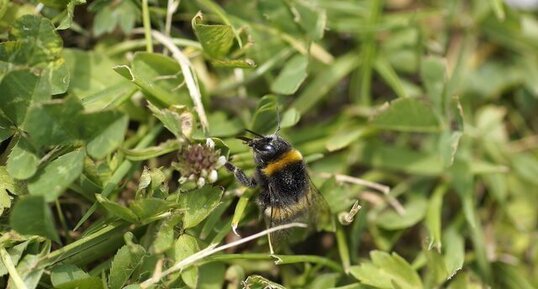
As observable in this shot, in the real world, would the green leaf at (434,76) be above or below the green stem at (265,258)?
above

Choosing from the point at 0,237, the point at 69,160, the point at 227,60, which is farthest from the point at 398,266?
the point at 0,237

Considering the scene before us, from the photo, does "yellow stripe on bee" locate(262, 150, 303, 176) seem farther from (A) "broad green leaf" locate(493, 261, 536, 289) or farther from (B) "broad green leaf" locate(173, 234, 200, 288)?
(A) "broad green leaf" locate(493, 261, 536, 289)

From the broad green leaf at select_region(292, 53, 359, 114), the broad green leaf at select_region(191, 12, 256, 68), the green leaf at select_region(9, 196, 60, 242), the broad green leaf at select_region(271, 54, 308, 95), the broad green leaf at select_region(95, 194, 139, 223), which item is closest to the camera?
the green leaf at select_region(9, 196, 60, 242)

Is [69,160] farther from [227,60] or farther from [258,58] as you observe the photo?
[258,58]

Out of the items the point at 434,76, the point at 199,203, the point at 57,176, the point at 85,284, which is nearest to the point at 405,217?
the point at 434,76

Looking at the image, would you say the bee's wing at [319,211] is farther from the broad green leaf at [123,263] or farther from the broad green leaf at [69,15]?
the broad green leaf at [69,15]

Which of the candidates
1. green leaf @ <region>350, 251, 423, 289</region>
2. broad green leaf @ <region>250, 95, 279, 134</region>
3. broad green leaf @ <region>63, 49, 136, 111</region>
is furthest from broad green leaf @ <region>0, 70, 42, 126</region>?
green leaf @ <region>350, 251, 423, 289</region>

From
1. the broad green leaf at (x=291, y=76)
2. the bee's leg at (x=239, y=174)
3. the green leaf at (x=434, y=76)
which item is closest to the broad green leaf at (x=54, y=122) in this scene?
the bee's leg at (x=239, y=174)
